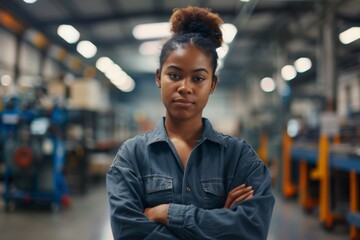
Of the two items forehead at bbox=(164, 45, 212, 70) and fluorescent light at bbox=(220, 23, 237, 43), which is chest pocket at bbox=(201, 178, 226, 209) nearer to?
forehead at bbox=(164, 45, 212, 70)

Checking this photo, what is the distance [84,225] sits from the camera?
3590mm

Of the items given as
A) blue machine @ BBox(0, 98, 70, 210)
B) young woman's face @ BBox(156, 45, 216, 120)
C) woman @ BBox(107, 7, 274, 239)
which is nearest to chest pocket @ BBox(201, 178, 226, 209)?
woman @ BBox(107, 7, 274, 239)

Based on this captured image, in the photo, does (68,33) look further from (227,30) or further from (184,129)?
(184,129)

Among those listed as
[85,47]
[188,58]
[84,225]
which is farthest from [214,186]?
[84,225]

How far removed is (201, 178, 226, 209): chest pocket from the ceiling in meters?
0.50

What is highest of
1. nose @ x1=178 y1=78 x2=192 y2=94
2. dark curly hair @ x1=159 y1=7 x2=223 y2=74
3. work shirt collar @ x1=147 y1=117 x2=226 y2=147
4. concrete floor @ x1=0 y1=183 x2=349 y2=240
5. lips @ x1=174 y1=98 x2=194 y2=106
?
dark curly hair @ x1=159 y1=7 x2=223 y2=74

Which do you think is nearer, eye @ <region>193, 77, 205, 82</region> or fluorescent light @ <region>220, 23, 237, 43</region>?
eye @ <region>193, 77, 205, 82</region>

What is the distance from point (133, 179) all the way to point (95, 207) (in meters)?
3.64

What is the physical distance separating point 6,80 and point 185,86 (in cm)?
611

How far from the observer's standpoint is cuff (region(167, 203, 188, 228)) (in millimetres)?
1024

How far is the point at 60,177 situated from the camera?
14.3 feet

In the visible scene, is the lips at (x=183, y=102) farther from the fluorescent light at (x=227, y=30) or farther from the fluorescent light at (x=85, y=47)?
the fluorescent light at (x=85, y=47)

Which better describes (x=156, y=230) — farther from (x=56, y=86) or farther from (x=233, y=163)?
(x=56, y=86)

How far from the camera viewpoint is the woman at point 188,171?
104 centimetres
